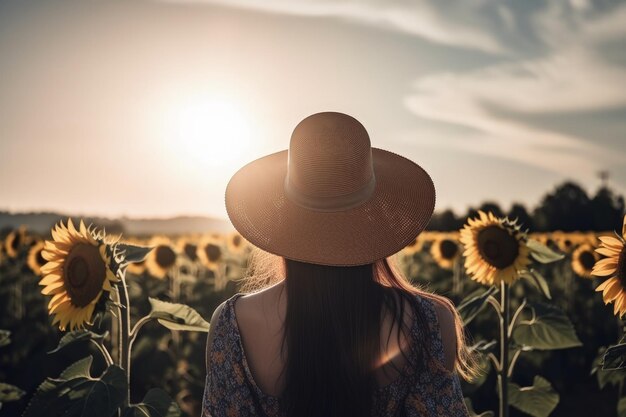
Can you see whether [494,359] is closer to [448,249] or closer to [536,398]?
[536,398]

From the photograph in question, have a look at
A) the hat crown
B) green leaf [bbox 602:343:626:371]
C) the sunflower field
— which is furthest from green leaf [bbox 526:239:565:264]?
the hat crown

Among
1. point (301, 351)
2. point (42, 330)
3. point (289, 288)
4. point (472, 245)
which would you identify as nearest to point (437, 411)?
point (301, 351)

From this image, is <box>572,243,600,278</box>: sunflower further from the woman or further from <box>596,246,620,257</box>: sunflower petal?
the woman

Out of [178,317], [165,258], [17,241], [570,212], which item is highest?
[570,212]

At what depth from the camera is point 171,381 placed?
8031 millimetres

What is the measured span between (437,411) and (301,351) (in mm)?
495

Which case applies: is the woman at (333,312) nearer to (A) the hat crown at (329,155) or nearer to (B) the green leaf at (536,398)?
(A) the hat crown at (329,155)

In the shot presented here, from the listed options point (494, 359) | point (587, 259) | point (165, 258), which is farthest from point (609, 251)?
point (165, 258)

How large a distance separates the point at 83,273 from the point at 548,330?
281cm

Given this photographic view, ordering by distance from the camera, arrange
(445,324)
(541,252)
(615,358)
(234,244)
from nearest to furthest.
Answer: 1. (445,324)
2. (615,358)
3. (541,252)
4. (234,244)

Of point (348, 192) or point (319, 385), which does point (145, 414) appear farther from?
point (348, 192)

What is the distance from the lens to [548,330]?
3971mm

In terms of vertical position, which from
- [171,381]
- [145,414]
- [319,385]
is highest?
Answer: [319,385]

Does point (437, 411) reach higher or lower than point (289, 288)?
lower
